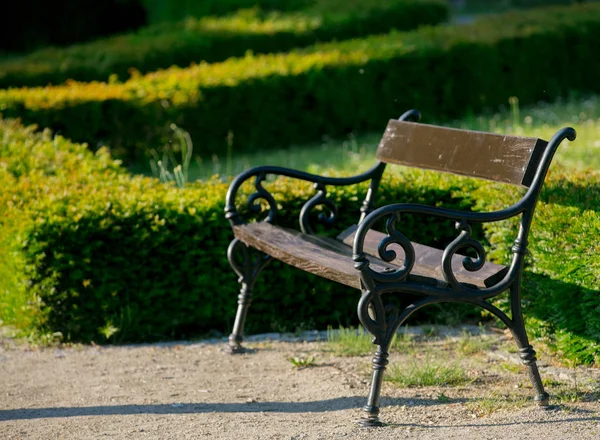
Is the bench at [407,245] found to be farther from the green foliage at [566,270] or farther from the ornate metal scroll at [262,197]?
the green foliage at [566,270]

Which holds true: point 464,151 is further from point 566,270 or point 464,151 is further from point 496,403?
point 496,403

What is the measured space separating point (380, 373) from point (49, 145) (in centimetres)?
402

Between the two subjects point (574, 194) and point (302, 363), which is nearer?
point (574, 194)

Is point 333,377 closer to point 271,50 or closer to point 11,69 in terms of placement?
point 11,69

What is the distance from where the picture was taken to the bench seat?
13.3 feet

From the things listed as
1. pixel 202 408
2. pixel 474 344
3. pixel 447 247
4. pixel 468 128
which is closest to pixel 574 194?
pixel 474 344

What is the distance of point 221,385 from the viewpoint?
455cm

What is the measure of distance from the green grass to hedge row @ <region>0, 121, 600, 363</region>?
1.91 ft

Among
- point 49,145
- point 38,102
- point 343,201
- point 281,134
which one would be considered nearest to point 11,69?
point 38,102

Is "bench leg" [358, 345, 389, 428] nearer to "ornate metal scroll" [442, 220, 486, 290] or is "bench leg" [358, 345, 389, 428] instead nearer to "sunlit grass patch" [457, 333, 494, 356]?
"ornate metal scroll" [442, 220, 486, 290]

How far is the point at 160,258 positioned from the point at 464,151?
1806mm

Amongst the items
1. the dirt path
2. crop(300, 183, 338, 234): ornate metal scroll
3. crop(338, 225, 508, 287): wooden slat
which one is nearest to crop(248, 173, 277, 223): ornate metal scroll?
crop(300, 183, 338, 234): ornate metal scroll

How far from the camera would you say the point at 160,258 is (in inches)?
208

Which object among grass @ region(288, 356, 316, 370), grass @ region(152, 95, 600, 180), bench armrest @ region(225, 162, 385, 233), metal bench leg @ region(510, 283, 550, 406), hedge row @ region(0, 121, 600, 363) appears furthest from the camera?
grass @ region(152, 95, 600, 180)
